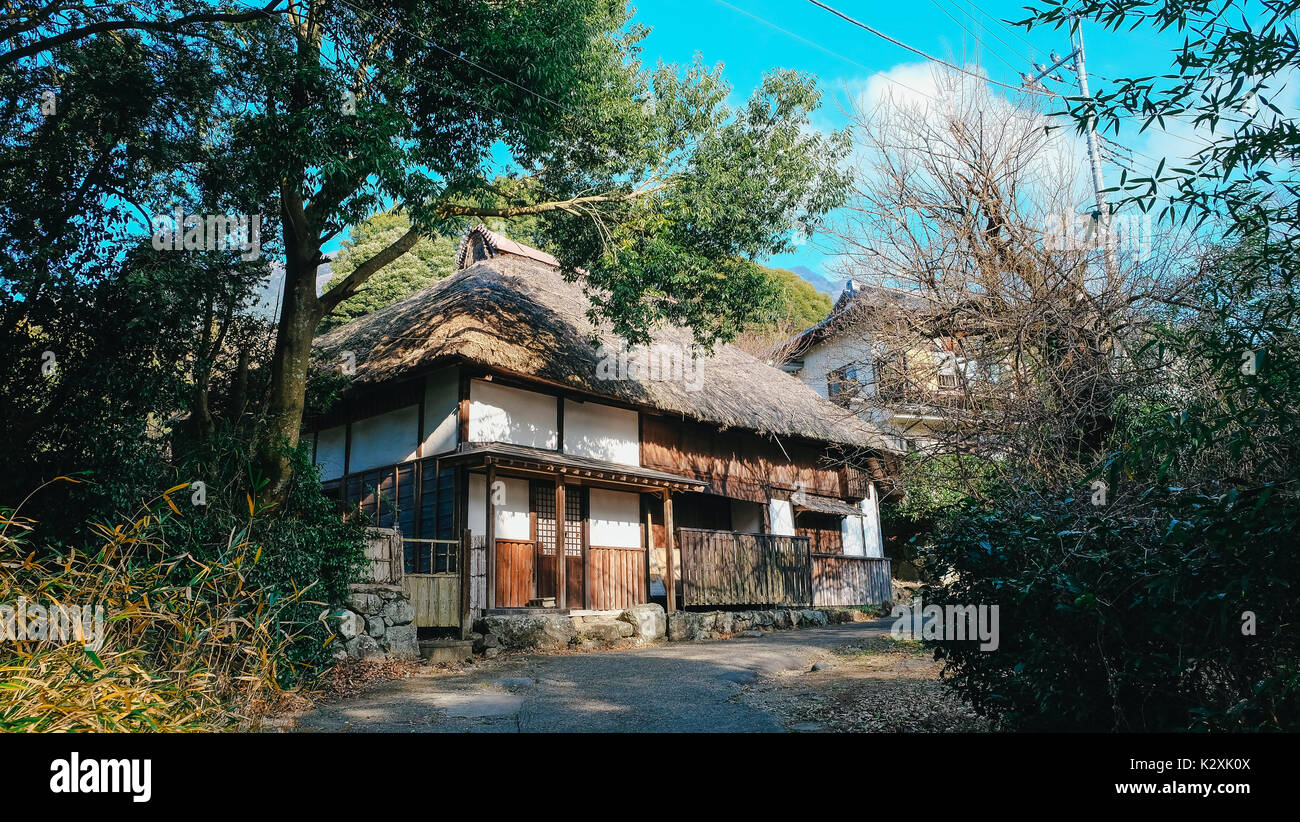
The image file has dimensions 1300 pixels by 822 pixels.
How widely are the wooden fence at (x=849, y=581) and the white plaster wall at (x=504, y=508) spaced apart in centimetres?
824

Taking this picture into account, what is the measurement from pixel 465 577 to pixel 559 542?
1724 millimetres

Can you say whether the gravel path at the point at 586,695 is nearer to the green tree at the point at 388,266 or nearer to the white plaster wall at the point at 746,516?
the white plaster wall at the point at 746,516

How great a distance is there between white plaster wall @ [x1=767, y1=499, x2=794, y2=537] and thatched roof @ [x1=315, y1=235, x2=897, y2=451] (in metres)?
1.76

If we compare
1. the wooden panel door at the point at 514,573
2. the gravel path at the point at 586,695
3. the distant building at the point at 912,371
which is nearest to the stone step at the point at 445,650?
the gravel path at the point at 586,695

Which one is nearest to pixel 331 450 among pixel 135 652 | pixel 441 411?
pixel 441 411

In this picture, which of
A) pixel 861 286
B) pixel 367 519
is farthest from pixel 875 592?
pixel 367 519

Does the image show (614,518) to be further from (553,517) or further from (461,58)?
(461,58)

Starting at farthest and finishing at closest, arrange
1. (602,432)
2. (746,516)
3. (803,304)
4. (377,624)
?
(803,304) < (746,516) < (602,432) < (377,624)

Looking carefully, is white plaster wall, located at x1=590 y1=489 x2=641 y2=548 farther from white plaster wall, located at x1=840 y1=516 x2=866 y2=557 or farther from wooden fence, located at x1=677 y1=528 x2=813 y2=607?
white plaster wall, located at x1=840 y1=516 x2=866 y2=557

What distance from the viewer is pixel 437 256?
32062 mm

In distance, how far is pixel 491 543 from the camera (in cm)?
1255

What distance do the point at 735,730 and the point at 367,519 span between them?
6185 mm

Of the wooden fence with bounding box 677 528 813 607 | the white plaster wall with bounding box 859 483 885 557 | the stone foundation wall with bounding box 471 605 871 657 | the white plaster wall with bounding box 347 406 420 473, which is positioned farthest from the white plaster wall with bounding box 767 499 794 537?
the white plaster wall with bounding box 347 406 420 473
